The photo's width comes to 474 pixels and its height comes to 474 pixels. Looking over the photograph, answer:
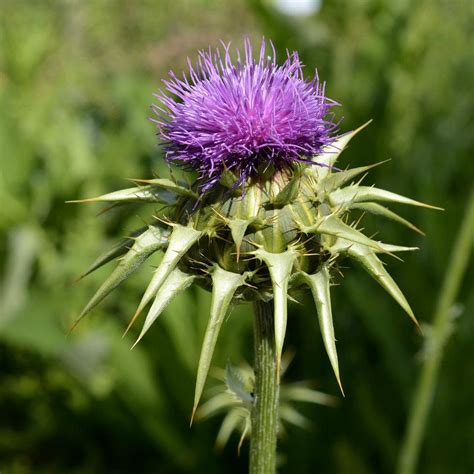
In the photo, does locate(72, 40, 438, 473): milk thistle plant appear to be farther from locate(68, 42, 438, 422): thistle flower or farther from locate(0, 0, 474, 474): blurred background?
locate(0, 0, 474, 474): blurred background

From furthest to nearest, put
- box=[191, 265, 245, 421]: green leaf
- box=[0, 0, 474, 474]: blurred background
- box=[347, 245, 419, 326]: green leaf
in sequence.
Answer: box=[0, 0, 474, 474]: blurred background → box=[347, 245, 419, 326]: green leaf → box=[191, 265, 245, 421]: green leaf

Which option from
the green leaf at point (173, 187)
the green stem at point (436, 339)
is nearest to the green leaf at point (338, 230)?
the green leaf at point (173, 187)

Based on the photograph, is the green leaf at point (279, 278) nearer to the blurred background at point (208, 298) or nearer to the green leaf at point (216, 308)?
the green leaf at point (216, 308)

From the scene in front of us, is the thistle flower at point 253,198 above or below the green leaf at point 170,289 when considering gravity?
above

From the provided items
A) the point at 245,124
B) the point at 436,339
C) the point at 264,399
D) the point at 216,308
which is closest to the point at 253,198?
the point at 245,124

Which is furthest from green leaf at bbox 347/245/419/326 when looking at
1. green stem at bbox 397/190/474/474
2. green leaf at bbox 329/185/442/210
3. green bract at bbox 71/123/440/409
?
green stem at bbox 397/190/474/474
